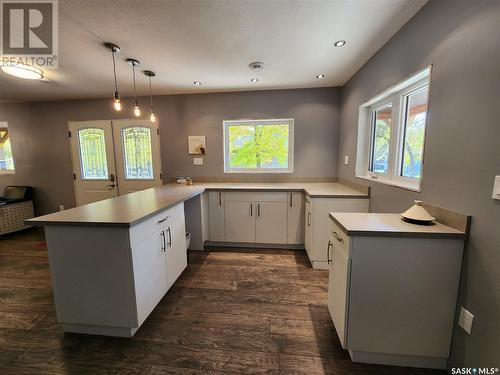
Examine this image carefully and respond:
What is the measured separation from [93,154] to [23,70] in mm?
1638

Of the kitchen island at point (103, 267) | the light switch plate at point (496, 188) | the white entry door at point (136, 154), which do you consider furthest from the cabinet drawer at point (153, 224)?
the light switch plate at point (496, 188)

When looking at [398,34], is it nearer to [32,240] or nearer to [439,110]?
[439,110]

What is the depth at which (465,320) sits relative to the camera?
1144 millimetres

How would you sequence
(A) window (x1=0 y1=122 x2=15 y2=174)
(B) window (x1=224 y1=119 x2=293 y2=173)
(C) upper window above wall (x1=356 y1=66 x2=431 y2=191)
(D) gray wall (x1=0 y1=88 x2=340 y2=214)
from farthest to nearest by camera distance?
(A) window (x1=0 y1=122 x2=15 y2=174)
(B) window (x1=224 y1=119 x2=293 y2=173)
(D) gray wall (x1=0 y1=88 x2=340 y2=214)
(C) upper window above wall (x1=356 y1=66 x2=431 y2=191)

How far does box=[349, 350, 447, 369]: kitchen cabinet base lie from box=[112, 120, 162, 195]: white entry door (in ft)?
11.3

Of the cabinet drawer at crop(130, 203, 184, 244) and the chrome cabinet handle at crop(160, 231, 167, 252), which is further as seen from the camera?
the chrome cabinet handle at crop(160, 231, 167, 252)

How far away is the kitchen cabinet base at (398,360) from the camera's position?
1.29 m

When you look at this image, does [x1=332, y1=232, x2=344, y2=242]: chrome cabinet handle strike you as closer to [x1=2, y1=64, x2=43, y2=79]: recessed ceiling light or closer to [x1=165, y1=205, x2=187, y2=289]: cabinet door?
[x1=165, y1=205, x2=187, y2=289]: cabinet door

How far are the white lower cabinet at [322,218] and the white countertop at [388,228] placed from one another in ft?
2.90

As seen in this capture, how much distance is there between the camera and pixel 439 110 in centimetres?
130

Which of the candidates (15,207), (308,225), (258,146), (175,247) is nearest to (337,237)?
(308,225)

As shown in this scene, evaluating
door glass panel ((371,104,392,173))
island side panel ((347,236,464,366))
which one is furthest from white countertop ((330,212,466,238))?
door glass panel ((371,104,392,173))

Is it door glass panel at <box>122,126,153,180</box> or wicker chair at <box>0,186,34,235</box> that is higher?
door glass panel at <box>122,126,153,180</box>

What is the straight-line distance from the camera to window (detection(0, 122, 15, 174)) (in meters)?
3.93
